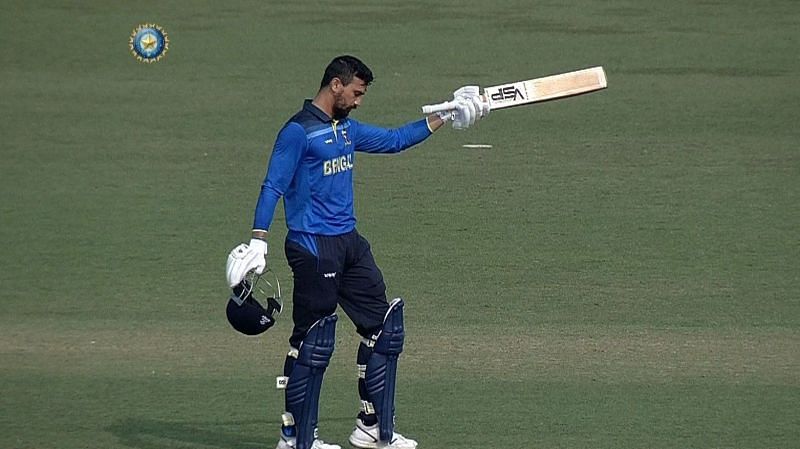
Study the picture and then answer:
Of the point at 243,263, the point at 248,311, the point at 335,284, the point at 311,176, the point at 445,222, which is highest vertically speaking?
the point at 311,176

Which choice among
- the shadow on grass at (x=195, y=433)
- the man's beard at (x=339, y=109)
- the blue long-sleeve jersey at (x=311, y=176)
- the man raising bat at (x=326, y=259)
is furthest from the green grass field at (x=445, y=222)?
the man's beard at (x=339, y=109)

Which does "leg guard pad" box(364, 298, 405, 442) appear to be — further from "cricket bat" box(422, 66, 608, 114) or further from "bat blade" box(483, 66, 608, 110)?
"bat blade" box(483, 66, 608, 110)

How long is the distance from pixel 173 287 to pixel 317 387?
11.0 feet

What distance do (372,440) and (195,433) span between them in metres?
0.98

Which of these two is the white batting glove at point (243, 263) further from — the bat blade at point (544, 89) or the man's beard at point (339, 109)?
the bat blade at point (544, 89)

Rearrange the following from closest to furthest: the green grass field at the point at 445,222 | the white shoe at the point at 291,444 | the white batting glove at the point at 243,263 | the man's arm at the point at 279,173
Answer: the white batting glove at the point at 243,263 < the man's arm at the point at 279,173 < the white shoe at the point at 291,444 < the green grass field at the point at 445,222

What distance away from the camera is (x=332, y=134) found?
7.41 meters

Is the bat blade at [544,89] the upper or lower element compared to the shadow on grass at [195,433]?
upper

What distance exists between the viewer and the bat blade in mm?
7840

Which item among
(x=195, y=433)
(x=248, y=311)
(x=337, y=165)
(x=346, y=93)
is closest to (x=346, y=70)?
(x=346, y=93)

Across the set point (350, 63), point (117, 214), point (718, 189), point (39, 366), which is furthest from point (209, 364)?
point (718, 189)

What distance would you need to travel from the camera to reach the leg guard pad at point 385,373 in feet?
24.8

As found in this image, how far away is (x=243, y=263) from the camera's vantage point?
710cm

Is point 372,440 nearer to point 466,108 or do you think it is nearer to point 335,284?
point 335,284
